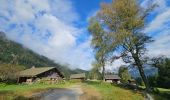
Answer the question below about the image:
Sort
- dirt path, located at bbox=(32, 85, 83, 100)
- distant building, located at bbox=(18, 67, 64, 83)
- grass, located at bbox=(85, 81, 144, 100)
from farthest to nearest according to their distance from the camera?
1. distant building, located at bbox=(18, 67, 64, 83)
2. grass, located at bbox=(85, 81, 144, 100)
3. dirt path, located at bbox=(32, 85, 83, 100)

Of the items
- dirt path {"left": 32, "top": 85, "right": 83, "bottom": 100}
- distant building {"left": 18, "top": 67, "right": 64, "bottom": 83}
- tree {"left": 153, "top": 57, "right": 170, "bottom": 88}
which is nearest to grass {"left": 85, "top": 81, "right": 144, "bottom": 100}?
dirt path {"left": 32, "top": 85, "right": 83, "bottom": 100}

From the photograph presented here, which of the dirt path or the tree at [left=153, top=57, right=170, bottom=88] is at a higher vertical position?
the tree at [left=153, top=57, right=170, bottom=88]

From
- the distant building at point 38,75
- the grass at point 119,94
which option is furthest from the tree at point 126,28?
the distant building at point 38,75

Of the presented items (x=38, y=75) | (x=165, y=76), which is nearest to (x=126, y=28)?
(x=38, y=75)

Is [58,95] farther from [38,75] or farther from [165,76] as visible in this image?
[165,76]

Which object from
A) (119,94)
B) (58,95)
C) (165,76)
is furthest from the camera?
(165,76)

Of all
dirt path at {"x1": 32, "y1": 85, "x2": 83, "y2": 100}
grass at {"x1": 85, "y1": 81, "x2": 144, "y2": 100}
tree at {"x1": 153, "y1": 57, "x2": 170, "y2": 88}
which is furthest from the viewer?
tree at {"x1": 153, "y1": 57, "x2": 170, "y2": 88}

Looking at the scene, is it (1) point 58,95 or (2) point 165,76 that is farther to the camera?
(2) point 165,76

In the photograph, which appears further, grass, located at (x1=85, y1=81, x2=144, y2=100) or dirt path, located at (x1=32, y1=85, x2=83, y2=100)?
grass, located at (x1=85, y1=81, x2=144, y2=100)

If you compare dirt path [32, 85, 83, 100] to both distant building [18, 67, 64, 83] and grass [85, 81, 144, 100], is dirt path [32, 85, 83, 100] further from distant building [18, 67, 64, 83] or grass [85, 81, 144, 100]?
distant building [18, 67, 64, 83]

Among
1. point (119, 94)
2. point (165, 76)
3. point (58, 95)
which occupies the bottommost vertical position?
point (119, 94)

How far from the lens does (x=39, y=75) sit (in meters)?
72.3

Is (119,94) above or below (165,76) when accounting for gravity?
below

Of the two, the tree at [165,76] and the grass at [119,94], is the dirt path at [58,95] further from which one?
the tree at [165,76]
